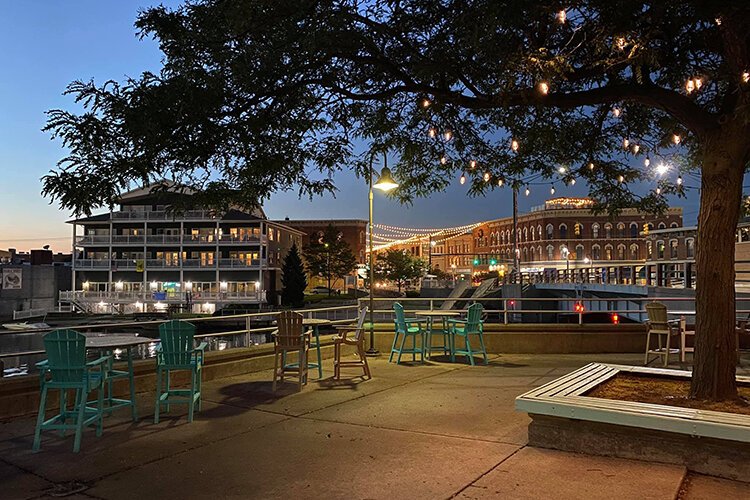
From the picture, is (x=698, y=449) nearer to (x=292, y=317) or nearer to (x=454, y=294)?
(x=292, y=317)

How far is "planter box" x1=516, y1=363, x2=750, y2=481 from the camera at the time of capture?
4.96m

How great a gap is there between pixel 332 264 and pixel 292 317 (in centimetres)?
6488

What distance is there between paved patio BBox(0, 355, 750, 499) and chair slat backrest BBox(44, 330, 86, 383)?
698 millimetres

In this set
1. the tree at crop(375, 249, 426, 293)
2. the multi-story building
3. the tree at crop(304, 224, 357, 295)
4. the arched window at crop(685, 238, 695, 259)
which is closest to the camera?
the multi-story building

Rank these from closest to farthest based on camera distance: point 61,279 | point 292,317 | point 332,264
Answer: point 292,317, point 61,279, point 332,264

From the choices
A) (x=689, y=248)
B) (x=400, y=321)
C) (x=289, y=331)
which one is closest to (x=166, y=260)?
(x=400, y=321)

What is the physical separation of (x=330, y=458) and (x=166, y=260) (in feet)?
175

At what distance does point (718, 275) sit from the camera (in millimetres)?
6246

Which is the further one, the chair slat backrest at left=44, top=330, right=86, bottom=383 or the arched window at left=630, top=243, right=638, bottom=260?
the arched window at left=630, top=243, right=638, bottom=260

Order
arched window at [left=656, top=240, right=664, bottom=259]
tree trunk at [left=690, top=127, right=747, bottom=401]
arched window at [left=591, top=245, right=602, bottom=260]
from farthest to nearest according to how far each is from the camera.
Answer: arched window at [left=591, top=245, right=602, bottom=260] → arched window at [left=656, top=240, right=664, bottom=259] → tree trunk at [left=690, top=127, right=747, bottom=401]

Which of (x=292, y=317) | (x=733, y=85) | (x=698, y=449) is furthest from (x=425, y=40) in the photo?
(x=698, y=449)

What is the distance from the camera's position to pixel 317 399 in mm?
8375

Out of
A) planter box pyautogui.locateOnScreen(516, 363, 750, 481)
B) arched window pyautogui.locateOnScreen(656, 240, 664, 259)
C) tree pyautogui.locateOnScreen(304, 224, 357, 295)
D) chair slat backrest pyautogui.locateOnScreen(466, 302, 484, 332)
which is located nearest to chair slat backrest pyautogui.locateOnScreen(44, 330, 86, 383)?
planter box pyautogui.locateOnScreen(516, 363, 750, 481)

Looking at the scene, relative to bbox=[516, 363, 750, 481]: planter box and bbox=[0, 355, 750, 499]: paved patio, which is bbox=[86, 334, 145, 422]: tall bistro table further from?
bbox=[516, 363, 750, 481]: planter box
